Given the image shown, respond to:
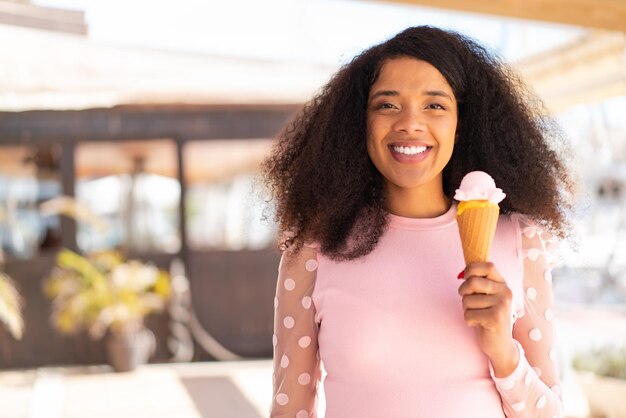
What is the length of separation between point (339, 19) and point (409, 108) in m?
21.4

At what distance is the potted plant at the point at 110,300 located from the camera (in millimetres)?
9031

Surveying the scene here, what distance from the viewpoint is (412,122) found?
169 centimetres

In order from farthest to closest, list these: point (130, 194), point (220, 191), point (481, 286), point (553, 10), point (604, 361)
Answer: point (220, 191) < point (130, 194) < point (604, 361) < point (553, 10) < point (481, 286)

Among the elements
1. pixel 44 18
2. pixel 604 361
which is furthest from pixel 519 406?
pixel 44 18

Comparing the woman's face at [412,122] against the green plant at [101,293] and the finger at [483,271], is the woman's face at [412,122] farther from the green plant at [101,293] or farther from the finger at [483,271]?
the green plant at [101,293]

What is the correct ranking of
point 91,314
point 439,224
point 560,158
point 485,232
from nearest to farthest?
point 485,232 → point 439,224 → point 560,158 → point 91,314

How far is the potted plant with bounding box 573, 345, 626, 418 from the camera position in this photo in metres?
6.16

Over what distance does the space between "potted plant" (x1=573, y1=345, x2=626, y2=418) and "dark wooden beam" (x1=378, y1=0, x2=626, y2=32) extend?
2593 mm

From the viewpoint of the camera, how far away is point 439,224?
5.87 ft

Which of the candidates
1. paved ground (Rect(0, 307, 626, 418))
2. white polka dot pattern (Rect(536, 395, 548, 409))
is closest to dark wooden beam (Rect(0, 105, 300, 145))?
paved ground (Rect(0, 307, 626, 418))

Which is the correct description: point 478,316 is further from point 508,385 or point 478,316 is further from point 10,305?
point 10,305

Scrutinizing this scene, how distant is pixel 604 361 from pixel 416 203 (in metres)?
5.24

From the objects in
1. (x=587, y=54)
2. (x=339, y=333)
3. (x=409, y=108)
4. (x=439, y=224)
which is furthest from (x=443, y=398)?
(x=587, y=54)

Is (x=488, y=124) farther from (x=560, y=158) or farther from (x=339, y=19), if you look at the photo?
(x=339, y=19)
